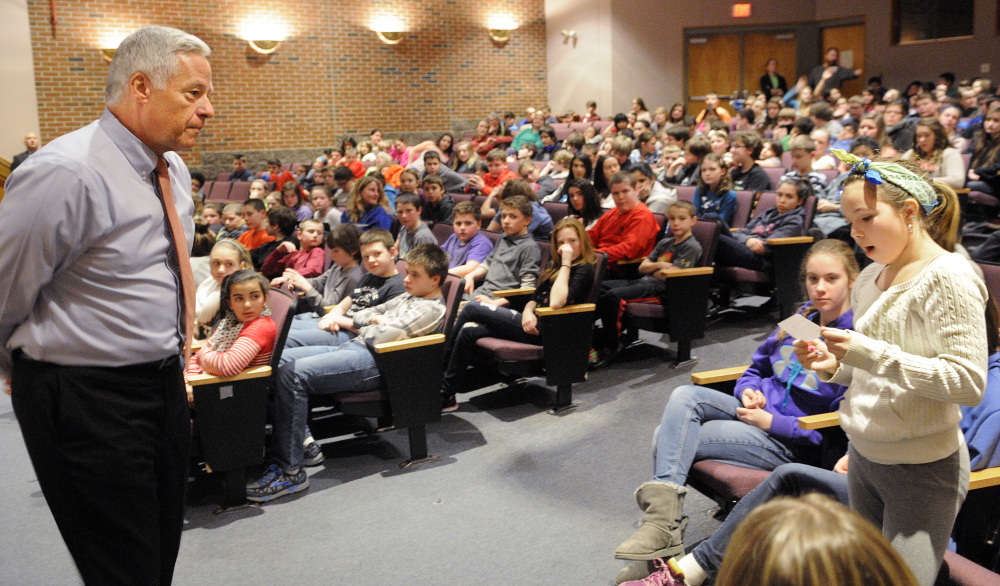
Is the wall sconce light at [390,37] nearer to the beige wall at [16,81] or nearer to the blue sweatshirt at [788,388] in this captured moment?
the beige wall at [16,81]

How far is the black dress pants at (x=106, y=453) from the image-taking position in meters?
1.43

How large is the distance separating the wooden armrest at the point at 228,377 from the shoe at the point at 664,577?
148cm

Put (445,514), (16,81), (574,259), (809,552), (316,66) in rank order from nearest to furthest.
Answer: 1. (809,552)
2. (445,514)
3. (574,259)
4. (16,81)
5. (316,66)

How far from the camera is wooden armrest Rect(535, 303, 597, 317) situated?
3.72 metres

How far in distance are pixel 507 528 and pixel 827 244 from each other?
54.5 inches

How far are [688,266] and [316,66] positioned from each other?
28.3ft

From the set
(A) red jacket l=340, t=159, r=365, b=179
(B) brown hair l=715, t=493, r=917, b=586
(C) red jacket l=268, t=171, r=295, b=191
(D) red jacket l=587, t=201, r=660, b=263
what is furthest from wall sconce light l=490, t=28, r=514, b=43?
(B) brown hair l=715, t=493, r=917, b=586

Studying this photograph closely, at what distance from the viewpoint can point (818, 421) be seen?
87.5 inches

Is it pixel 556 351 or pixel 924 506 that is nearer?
pixel 924 506

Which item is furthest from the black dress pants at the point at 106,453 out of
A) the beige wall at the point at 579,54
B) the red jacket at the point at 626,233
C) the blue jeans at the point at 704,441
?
the beige wall at the point at 579,54

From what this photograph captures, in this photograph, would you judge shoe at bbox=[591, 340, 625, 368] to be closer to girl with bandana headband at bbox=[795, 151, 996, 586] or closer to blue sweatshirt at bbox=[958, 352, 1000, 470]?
blue sweatshirt at bbox=[958, 352, 1000, 470]

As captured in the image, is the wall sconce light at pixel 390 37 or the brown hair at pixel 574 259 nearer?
the brown hair at pixel 574 259

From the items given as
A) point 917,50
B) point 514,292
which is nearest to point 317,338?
point 514,292

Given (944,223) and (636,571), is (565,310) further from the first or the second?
(944,223)
